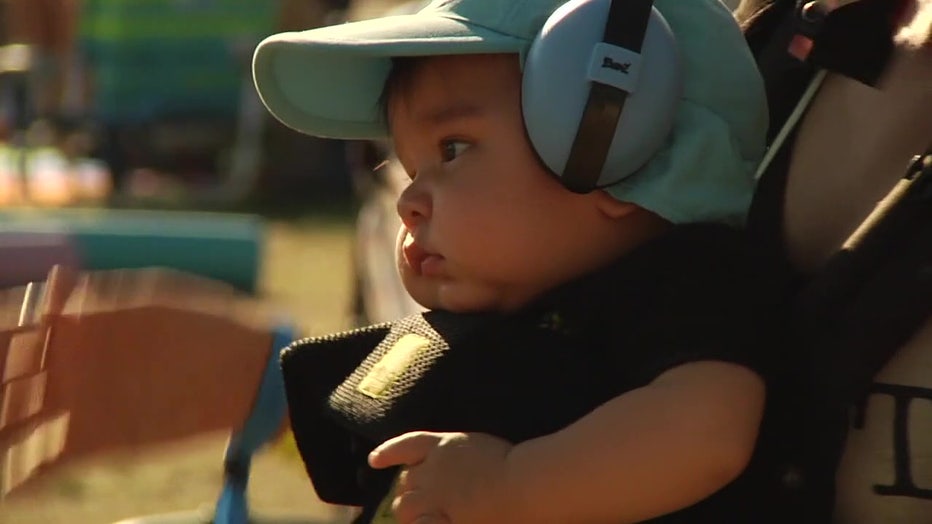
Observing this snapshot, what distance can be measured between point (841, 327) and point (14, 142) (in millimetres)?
11150

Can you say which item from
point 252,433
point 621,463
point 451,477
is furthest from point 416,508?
point 252,433

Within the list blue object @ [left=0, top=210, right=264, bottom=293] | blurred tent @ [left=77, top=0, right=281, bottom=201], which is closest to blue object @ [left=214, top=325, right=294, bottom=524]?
blue object @ [left=0, top=210, right=264, bottom=293]

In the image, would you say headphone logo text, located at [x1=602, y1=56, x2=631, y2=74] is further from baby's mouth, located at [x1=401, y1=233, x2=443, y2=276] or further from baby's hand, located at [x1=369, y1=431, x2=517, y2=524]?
baby's hand, located at [x1=369, y1=431, x2=517, y2=524]

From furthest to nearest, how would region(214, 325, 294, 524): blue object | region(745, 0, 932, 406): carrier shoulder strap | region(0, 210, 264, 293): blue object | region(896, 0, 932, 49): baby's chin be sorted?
region(0, 210, 264, 293): blue object → region(214, 325, 294, 524): blue object → region(896, 0, 932, 49): baby's chin → region(745, 0, 932, 406): carrier shoulder strap

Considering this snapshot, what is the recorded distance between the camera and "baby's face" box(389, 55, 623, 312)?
168 cm

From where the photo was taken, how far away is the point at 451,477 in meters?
1.54

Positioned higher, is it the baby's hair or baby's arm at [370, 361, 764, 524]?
the baby's hair

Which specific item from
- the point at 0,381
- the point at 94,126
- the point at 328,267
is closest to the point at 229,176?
the point at 94,126

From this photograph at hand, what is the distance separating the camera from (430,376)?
1.70 metres

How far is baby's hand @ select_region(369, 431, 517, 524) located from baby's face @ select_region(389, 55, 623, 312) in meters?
0.19

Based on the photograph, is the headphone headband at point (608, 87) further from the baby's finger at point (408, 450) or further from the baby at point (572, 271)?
the baby's finger at point (408, 450)

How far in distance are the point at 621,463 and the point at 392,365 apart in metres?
0.33

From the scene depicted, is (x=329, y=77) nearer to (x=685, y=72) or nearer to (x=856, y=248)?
(x=685, y=72)

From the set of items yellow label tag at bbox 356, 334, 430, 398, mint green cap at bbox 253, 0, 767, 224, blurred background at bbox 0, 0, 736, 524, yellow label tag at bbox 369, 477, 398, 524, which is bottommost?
blurred background at bbox 0, 0, 736, 524
